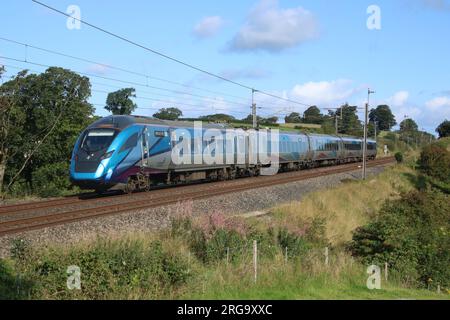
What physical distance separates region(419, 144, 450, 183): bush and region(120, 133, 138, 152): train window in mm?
32763

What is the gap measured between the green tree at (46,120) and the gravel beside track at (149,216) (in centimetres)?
1889

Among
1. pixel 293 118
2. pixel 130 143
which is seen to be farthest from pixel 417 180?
pixel 293 118

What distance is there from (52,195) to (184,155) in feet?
20.4

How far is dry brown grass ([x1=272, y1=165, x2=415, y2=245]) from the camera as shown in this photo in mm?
19312

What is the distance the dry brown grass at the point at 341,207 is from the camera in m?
19.3

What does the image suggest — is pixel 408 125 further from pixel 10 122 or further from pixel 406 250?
pixel 406 250

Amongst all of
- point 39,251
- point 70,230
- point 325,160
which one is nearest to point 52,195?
point 70,230

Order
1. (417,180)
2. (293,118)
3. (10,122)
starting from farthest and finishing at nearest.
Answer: (293,118) → (417,180) → (10,122)

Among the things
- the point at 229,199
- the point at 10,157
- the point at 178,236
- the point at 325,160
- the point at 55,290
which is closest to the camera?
the point at 55,290

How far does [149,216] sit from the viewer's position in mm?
15836

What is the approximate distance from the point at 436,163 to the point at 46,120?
33751 millimetres

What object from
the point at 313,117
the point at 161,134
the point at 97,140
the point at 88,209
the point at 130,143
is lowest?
the point at 88,209

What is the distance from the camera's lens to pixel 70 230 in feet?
43.6
